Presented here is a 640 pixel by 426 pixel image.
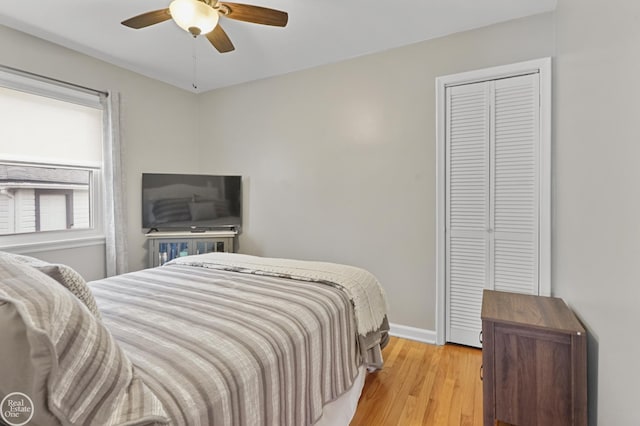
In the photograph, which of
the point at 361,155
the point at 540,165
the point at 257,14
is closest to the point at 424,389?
the point at 540,165

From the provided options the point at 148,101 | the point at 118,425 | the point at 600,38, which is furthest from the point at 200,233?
the point at 600,38

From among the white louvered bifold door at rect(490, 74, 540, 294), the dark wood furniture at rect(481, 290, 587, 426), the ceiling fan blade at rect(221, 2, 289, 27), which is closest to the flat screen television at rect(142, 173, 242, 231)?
the ceiling fan blade at rect(221, 2, 289, 27)

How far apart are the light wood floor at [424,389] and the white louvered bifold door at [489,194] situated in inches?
11.6

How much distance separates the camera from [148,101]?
11.5ft

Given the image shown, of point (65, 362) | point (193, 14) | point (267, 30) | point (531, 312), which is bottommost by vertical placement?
point (531, 312)

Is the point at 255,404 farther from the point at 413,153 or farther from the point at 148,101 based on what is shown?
the point at 148,101

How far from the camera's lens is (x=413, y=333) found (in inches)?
110

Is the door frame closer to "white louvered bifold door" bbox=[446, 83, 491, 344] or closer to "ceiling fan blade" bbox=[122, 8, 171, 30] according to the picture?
"white louvered bifold door" bbox=[446, 83, 491, 344]

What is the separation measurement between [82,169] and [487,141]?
3.59 m

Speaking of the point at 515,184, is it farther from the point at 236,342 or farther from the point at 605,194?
the point at 236,342

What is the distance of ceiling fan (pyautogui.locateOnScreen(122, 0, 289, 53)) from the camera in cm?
176

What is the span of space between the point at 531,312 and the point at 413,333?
1348mm

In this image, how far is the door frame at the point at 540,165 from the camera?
226 cm

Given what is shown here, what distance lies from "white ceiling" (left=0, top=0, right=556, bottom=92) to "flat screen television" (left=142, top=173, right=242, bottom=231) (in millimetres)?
1161
